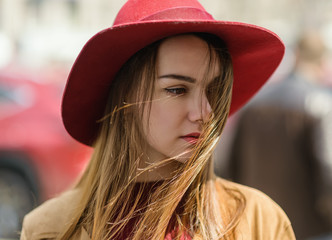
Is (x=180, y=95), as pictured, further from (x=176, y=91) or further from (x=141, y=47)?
(x=141, y=47)

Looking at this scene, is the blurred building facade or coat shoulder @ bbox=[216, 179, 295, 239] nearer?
coat shoulder @ bbox=[216, 179, 295, 239]

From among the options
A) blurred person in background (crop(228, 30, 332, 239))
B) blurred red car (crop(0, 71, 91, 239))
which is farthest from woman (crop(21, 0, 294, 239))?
blurred red car (crop(0, 71, 91, 239))

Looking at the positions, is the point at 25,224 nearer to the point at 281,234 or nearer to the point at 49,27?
the point at 281,234

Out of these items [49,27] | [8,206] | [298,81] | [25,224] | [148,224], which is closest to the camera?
[148,224]

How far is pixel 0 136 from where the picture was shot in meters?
5.30

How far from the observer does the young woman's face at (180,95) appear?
1730 millimetres

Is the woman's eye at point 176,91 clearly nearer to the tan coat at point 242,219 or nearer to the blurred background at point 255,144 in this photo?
the tan coat at point 242,219

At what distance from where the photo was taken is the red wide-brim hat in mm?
1692

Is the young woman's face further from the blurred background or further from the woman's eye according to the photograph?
the blurred background

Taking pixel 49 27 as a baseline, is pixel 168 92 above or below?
above

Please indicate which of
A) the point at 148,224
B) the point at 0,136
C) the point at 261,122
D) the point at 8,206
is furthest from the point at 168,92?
the point at 0,136

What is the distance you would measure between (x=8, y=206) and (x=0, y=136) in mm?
942

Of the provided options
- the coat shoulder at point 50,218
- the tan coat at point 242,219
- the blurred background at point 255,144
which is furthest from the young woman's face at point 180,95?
the blurred background at point 255,144

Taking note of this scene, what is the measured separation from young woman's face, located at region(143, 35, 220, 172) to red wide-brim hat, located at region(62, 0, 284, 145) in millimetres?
61
